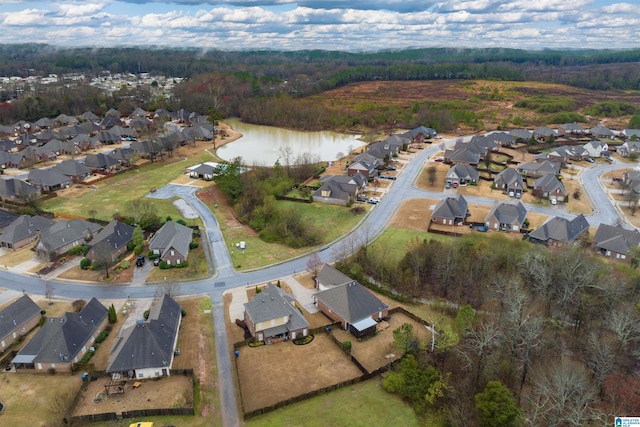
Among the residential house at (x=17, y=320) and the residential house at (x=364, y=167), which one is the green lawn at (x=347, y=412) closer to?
the residential house at (x=17, y=320)

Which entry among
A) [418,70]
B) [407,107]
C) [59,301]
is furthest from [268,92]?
[59,301]

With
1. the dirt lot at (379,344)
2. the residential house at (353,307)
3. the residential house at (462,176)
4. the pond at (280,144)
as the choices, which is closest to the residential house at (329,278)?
the residential house at (353,307)

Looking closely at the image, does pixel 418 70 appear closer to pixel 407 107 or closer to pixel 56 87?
pixel 407 107

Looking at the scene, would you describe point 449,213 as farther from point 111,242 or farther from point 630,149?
point 630,149

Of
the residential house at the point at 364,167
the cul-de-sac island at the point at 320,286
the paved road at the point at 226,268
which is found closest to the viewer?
the cul-de-sac island at the point at 320,286

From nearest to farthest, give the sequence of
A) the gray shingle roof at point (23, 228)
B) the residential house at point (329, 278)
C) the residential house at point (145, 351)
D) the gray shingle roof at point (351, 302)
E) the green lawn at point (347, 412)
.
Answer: the green lawn at point (347, 412), the residential house at point (145, 351), the gray shingle roof at point (351, 302), the residential house at point (329, 278), the gray shingle roof at point (23, 228)

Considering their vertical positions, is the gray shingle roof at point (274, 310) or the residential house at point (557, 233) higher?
the gray shingle roof at point (274, 310)

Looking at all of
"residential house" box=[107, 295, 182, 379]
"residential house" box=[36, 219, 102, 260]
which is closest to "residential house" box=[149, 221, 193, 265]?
"residential house" box=[36, 219, 102, 260]
